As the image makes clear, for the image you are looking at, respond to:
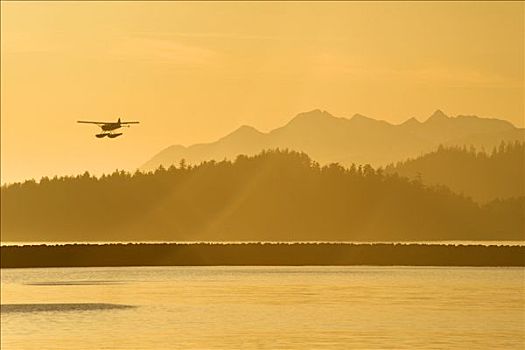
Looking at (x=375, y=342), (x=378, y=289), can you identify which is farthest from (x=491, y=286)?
(x=375, y=342)

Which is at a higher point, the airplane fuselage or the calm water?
the airplane fuselage

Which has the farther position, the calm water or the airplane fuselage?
the airplane fuselage

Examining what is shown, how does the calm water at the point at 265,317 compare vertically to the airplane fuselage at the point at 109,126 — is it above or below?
below

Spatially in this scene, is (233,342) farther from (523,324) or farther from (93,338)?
(523,324)

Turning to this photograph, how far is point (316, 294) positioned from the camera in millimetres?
128000

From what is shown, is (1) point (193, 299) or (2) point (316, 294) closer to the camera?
(1) point (193, 299)

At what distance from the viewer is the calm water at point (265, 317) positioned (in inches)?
3024

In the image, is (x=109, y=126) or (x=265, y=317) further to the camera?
(x=109, y=126)

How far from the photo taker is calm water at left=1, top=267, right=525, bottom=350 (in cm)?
7681

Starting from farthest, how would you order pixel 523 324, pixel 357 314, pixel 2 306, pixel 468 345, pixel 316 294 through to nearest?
pixel 316 294 → pixel 2 306 → pixel 357 314 → pixel 523 324 → pixel 468 345

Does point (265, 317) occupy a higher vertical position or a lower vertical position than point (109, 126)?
lower

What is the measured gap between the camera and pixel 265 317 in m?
94.4

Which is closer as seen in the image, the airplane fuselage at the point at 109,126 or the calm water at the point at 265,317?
the calm water at the point at 265,317

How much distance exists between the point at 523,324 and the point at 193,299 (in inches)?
1428
